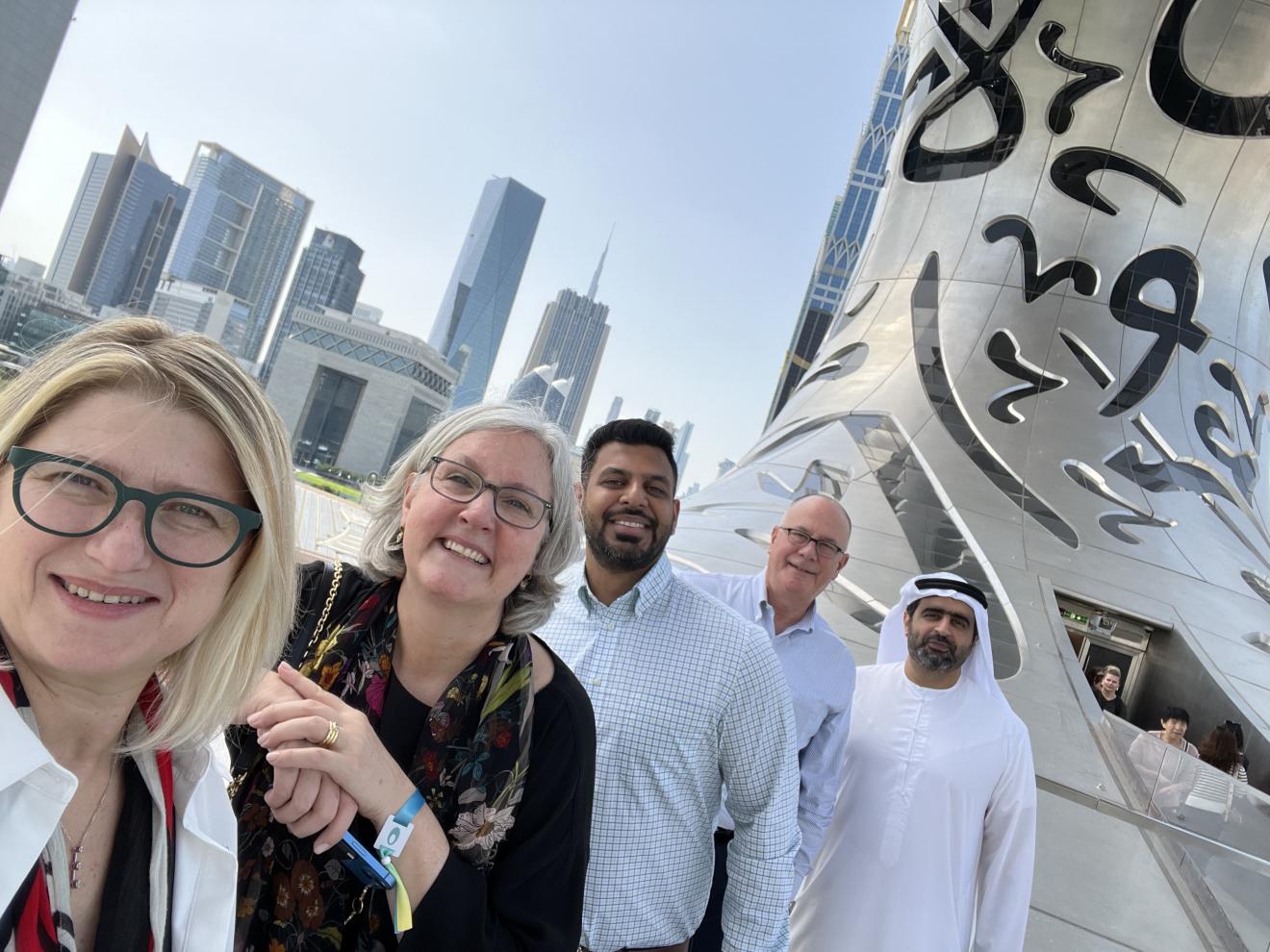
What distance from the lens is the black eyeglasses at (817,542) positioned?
309cm

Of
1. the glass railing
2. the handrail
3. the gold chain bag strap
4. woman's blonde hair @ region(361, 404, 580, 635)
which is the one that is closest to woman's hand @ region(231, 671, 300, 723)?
the gold chain bag strap

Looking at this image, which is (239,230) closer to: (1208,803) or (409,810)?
(1208,803)

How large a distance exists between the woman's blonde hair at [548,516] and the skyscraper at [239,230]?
135832 millimetres

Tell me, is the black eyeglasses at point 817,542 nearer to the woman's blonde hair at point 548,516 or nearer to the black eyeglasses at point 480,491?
the woman's blonde hair at point 548,516

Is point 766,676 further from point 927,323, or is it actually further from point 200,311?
point 200,311

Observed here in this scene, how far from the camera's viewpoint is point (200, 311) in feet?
319

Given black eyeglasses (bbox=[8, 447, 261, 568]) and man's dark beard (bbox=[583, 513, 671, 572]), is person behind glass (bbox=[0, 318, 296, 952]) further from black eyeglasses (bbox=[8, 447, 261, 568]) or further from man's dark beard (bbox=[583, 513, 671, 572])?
man's dark beard (bbox=[583, 513, 671, 572])

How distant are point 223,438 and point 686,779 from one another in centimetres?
153

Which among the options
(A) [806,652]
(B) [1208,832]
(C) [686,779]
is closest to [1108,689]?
(B) [1208,832]

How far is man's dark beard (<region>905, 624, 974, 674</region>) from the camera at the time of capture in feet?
10.1

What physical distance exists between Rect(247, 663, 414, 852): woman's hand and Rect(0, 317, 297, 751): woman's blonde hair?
0.07 metres

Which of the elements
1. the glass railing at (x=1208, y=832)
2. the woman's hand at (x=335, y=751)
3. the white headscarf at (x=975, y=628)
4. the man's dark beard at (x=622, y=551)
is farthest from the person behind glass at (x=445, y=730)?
the glass railing at (x=1208, y=832)

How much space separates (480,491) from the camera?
143cm

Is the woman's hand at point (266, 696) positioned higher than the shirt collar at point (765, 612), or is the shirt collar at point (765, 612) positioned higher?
the shirt collar at point (765, 612)
